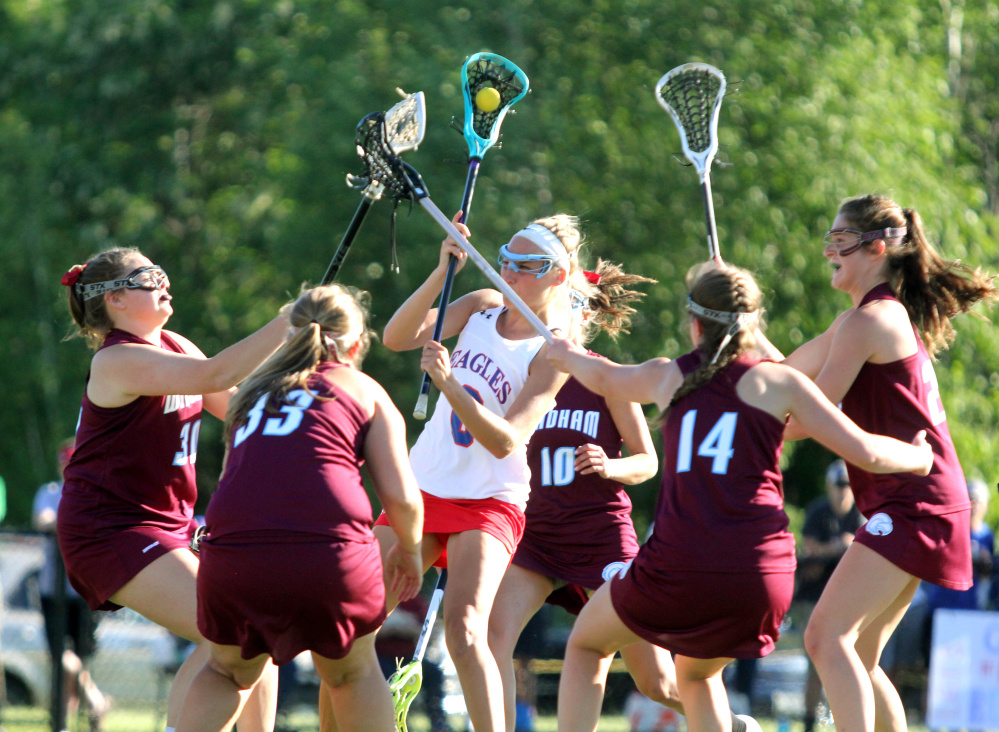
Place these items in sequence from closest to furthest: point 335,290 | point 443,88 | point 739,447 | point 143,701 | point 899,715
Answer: point 739,447 → point 335,290 → point 899,715 → point 143,701 → point 443,88

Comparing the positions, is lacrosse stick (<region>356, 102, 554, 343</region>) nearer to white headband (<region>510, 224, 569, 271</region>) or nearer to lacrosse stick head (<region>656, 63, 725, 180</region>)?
white headband (<region>510, 224, 569, 271</region>)

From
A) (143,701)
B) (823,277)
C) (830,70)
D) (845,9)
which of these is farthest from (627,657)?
(845,9)

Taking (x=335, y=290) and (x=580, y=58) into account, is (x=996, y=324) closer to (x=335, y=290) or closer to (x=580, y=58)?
(x=580, y=58)

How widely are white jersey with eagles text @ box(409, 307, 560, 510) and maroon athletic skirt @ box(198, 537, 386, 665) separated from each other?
964mm

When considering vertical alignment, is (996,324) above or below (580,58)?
below

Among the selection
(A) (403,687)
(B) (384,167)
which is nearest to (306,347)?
(B) (384,167)

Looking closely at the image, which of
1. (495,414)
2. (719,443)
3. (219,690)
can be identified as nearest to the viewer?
(719,443)

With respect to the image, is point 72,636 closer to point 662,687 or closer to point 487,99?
point 662,687

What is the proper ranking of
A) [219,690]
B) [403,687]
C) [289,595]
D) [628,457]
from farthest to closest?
[403,687] → [628,457] → [219,690] → [289,595]

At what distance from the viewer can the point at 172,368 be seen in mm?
4484

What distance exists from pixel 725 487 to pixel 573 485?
5.07 feet

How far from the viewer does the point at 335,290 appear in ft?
13.6

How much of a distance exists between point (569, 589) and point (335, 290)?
197cm

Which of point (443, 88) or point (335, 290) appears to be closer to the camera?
point (335, 290)
